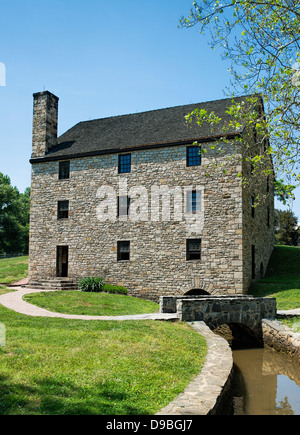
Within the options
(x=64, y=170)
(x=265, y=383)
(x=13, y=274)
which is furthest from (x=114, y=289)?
(x=265, y=383)

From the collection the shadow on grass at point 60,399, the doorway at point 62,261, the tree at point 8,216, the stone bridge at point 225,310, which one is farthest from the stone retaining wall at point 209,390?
the tree at point 8,216

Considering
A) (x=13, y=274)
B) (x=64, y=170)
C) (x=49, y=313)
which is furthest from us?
(x=13, y=274)

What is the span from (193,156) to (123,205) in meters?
4.68

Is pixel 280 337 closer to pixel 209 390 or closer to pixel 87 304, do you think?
pixel 209 390

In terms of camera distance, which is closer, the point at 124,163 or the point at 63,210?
the point at 124,163

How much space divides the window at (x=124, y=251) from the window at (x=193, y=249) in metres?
3.42

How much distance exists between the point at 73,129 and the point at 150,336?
19795mm

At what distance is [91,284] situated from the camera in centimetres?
1959

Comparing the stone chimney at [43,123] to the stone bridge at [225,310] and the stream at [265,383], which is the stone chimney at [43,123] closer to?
the stone bridge at [225,310]

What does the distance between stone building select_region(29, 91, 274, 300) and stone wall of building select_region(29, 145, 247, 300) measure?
0.05m

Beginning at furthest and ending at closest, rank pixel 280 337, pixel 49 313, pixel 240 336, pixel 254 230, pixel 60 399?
pixel 254 230, pixel 240 336, pixel 49 313, pixel 280 337, pixel 60 399

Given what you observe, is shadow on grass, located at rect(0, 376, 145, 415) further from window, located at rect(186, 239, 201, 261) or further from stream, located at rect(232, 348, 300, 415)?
window, located at rect(186, 239, 201, 261)

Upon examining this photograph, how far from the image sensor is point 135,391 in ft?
17.1

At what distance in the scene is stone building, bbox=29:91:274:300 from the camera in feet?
59.9
